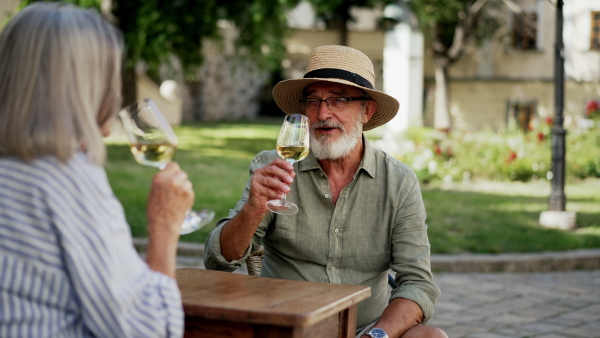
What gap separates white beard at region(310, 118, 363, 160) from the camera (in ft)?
12.0

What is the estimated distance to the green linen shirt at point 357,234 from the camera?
3.51m

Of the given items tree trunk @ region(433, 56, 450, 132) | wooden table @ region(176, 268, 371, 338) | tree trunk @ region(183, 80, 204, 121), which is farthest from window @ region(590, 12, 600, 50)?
wooden table @ region(176, 268, 371, 338)

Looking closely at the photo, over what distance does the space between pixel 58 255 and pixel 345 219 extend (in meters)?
1.78

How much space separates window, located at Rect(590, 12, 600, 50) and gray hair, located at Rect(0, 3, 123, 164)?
89.6ft

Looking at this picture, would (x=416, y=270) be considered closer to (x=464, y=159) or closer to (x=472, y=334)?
(x=472, y=334)

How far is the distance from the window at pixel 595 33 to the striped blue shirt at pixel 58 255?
27398 mm

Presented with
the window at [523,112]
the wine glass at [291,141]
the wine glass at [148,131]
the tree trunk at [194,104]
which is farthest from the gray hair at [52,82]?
the tree trunk at [194,104]

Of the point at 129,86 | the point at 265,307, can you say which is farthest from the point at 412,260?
the point at 129,86

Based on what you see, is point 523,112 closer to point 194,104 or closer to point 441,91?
point 441,91

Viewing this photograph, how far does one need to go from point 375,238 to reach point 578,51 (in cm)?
2596

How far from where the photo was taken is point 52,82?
202cm

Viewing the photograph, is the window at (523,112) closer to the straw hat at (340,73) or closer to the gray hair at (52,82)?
the straw hat at (340,73)

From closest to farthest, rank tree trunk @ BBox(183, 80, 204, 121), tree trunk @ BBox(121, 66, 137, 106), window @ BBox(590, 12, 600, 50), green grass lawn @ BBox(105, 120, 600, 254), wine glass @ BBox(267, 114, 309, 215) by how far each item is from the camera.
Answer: wine glass @ BBox(267, 114, 309, 215) → green grass lawn @ BBox(105, 120, 600, 254) → tree trunk @ BBox(121, 66, 137, 106) → window @ BBox(590, 12, 600, 50) → tree trunk @ BBox(183, 80, 204, 121)

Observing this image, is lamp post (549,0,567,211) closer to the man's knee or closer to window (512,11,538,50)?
the man's knee
